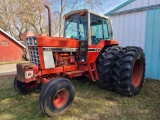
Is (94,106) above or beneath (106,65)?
beneath

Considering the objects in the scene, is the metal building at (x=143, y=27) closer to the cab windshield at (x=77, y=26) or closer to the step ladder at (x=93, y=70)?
the step ladder at (x=93, y=70)

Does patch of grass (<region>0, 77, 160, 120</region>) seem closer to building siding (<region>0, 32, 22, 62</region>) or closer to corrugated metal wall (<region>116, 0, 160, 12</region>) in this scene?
corrugated metal wall (<region>116, 0, 160, 12</region>)

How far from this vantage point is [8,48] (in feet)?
54.1

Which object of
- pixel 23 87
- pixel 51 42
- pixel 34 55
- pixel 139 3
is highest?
pixel 139 3

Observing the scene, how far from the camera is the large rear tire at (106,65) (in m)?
4.29

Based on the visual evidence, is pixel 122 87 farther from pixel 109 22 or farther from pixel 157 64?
pixel 157 64

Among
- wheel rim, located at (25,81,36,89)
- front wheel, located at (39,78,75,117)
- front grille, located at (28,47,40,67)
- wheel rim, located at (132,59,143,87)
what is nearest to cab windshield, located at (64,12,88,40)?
front grille, located at (28,47,40,67)

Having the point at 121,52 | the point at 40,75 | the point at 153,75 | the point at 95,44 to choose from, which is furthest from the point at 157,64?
the point at 40,75

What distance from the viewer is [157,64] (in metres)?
6.02

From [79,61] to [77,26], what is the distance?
3.26 ft

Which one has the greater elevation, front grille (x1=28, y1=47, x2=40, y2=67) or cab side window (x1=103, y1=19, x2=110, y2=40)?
cab side window (x1=103, y1=19, x2=110, y2=40)

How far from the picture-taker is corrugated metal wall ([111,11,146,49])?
20.9 feet

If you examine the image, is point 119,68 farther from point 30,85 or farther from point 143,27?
point 143,27

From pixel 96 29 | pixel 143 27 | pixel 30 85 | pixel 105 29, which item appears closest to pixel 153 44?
pixel 143 27
